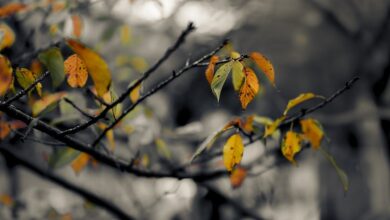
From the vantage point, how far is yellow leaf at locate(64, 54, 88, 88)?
2.83 ft

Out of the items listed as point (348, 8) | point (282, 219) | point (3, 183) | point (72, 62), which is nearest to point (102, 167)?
point (3, 183)

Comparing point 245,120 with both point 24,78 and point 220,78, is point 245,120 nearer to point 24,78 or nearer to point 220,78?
point 220,78

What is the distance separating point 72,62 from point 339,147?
3035 mm

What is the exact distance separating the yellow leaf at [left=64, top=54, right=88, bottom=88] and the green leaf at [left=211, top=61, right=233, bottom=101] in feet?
0.86

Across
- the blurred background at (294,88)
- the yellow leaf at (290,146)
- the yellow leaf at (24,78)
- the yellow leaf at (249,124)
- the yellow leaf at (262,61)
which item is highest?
the blurred background at (294,88)

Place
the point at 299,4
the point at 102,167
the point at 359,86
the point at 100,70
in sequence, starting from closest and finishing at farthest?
the point at 100,70 < the point at 359,86 < the point at 299,4 < the point at 102,167

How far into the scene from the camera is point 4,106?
0.77 meters

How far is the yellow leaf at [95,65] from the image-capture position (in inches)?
23.4

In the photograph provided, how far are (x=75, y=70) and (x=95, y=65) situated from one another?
26 cm

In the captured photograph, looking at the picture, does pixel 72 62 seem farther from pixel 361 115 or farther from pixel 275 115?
pixel 361 115

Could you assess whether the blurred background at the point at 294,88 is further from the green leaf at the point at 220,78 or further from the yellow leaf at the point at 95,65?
the yellow leaf at the point at 95,65

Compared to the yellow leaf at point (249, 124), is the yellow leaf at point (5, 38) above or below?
above

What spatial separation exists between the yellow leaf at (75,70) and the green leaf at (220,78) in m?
0.26

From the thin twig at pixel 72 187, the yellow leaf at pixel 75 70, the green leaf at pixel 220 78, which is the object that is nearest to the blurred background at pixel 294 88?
the thin twig at pixel 72 187
